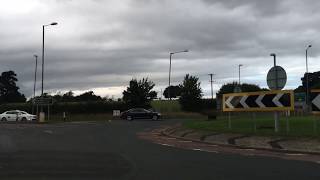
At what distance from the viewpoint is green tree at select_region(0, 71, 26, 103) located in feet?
485

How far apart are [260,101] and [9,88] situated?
12916cm

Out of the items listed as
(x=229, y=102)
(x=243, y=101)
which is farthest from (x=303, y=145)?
(x=229, y=102)

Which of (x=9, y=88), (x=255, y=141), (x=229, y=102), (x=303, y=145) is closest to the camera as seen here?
(x=303, y=145)

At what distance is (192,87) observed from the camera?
275 feet

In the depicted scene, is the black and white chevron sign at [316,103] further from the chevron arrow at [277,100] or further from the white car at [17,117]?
the white car at [17,117]

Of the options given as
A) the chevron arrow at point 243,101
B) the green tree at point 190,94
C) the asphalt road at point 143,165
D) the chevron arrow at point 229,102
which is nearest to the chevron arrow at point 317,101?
the chevron arrow at point 243,101

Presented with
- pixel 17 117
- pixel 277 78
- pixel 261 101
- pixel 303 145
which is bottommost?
pixel 303 145

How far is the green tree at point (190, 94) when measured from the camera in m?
83.9

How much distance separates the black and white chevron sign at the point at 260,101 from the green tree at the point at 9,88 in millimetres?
123851

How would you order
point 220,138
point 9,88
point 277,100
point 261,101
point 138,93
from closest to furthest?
point 220,138
point 277,100
point 261,101
point 138,93
point 9,88

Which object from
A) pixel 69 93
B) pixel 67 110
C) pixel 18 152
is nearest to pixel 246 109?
pixel 18 152

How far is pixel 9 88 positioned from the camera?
14912cm

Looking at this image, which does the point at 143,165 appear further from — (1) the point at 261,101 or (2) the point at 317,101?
(1) the point at 261,101

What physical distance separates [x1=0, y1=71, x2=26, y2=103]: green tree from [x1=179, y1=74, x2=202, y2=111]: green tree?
72.5 meters
